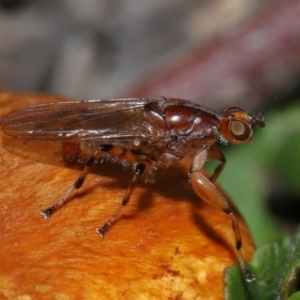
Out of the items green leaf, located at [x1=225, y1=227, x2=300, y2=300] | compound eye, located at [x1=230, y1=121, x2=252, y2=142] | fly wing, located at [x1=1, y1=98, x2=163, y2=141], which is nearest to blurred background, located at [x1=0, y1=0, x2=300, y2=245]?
fly wing, located at [x1=1, y1=98, x2=163, y2=141]

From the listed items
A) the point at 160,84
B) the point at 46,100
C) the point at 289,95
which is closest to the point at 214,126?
the point at 46,100

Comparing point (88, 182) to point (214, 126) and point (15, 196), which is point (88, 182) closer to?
point (15, 196)

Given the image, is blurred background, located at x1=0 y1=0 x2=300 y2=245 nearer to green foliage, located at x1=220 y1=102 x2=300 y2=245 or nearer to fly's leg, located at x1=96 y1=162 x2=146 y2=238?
green foliage, located at x1=220 y1=102 x2=300 y2=245

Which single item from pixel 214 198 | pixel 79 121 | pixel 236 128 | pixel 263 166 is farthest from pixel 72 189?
pixel 263 166

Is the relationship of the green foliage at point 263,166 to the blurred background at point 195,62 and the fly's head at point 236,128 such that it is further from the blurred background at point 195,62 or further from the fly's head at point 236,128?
the fly's head at point 236,128

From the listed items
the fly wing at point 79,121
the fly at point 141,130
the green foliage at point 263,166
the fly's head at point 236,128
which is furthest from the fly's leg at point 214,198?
the green foliage at point 263,166

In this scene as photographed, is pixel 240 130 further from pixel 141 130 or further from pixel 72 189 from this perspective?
pixel 72 189
